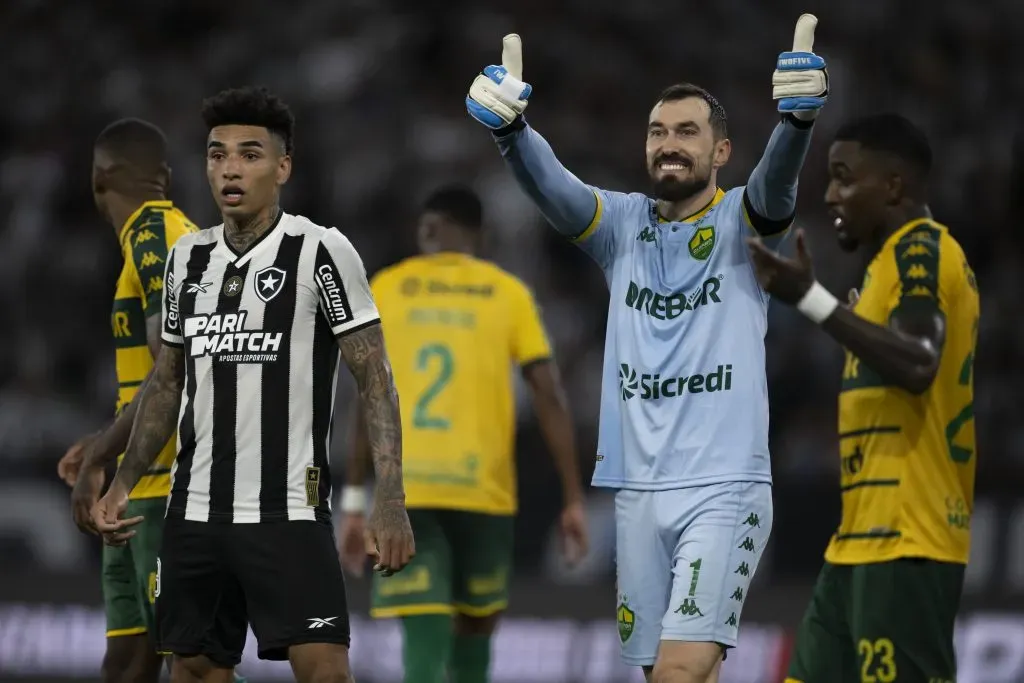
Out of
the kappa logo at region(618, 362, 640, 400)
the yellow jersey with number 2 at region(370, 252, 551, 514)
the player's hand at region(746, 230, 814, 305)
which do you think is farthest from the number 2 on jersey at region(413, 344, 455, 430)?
the player's hand at region(746, 230, 814, 305)

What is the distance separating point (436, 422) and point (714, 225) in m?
2.72

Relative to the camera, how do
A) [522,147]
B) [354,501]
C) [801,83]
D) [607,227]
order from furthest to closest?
1. [354,501]
2. [607,227]
3. [522,147]
4. [801,83]

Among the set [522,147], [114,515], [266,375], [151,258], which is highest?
[522,147]

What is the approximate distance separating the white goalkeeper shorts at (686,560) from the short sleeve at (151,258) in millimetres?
1954

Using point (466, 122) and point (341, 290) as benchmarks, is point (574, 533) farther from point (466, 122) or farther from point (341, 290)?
point (466, 122)

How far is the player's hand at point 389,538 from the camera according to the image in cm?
508

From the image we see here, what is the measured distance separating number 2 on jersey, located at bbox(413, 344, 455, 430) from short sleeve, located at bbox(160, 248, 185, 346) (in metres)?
2.58

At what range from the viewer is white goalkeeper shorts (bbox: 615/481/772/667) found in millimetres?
5434

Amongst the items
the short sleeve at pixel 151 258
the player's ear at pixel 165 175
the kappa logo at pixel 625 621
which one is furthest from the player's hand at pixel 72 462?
the kappa logo at pixel 625 621

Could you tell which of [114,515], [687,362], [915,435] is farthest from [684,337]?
[114,515]

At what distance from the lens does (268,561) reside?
5.27 metres

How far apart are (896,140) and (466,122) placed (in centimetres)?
903

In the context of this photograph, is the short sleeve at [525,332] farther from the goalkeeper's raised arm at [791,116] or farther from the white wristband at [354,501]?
the goalkeeper's raised arm at [791,116]

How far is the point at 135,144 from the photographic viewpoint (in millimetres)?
6809
